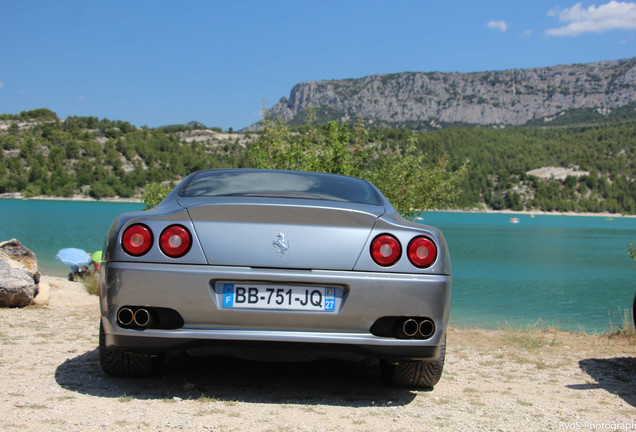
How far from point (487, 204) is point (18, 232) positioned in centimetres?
13247

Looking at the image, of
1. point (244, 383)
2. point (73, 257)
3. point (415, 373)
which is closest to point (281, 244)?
point (244, 383)

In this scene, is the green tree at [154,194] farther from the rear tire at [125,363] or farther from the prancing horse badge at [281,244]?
the prancing horse badge at [281,244]

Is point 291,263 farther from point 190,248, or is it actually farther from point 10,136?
point 10,136

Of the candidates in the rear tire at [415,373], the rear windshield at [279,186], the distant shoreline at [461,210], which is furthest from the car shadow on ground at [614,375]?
the distant shoreline at [461,210]

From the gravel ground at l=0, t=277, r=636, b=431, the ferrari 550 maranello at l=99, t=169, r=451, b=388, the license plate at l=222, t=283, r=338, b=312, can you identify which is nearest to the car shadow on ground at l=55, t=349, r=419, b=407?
the gravel ground at l=0, t=277, r=636, b=431

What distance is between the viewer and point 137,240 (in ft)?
11.5

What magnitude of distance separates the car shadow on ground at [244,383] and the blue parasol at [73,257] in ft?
Result: 45.0

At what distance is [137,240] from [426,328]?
173cm

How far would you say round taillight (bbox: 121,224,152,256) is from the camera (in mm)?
3484

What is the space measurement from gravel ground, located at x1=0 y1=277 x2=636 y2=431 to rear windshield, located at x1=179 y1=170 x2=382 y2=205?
1297 millimetres

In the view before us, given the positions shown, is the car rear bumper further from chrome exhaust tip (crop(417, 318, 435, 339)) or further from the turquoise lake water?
the turquoise lake water

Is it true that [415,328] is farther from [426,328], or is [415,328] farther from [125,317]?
[125,317]

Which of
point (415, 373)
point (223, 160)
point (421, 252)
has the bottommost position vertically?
point (415, 373)

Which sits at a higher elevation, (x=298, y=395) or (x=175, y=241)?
(x=175, y=241)
